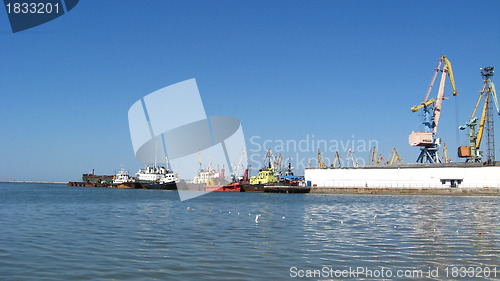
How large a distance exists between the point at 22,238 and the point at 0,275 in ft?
A: 27.6

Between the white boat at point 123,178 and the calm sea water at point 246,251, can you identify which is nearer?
the calm sea water at point 246,251

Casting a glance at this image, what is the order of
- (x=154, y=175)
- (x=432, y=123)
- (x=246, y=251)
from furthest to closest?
(x=154, y=175), (x=432, y=123), (x=246, y=251)

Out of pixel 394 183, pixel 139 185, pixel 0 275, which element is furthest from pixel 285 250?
pixel 139 185

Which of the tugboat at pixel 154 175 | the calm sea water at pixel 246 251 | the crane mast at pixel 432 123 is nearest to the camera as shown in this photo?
the calm sea water at pixel 246 251

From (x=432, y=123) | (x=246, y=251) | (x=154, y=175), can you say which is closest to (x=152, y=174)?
(x=154, y=175)

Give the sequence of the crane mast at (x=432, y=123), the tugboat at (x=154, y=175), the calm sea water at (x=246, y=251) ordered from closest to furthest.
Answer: the calm sea water at (x=246, y=251)
the crane mast at (x=432, y=123)
the tugboat at (x=154, y=175)

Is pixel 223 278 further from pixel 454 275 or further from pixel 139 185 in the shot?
pixel 139 185

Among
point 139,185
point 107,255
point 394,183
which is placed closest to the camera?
point 107,255

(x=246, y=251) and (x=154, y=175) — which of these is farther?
(x=154, y=175)

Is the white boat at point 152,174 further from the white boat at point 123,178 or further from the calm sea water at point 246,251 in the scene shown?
the calm sea water at point 246,251

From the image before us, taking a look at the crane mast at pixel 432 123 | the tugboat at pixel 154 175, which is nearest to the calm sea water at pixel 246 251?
the crane mast at pixel 432 123

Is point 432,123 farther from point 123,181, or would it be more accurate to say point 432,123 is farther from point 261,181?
point 123,181

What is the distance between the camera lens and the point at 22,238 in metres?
21.2

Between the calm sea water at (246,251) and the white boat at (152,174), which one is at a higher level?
the white boat at (152,174)
